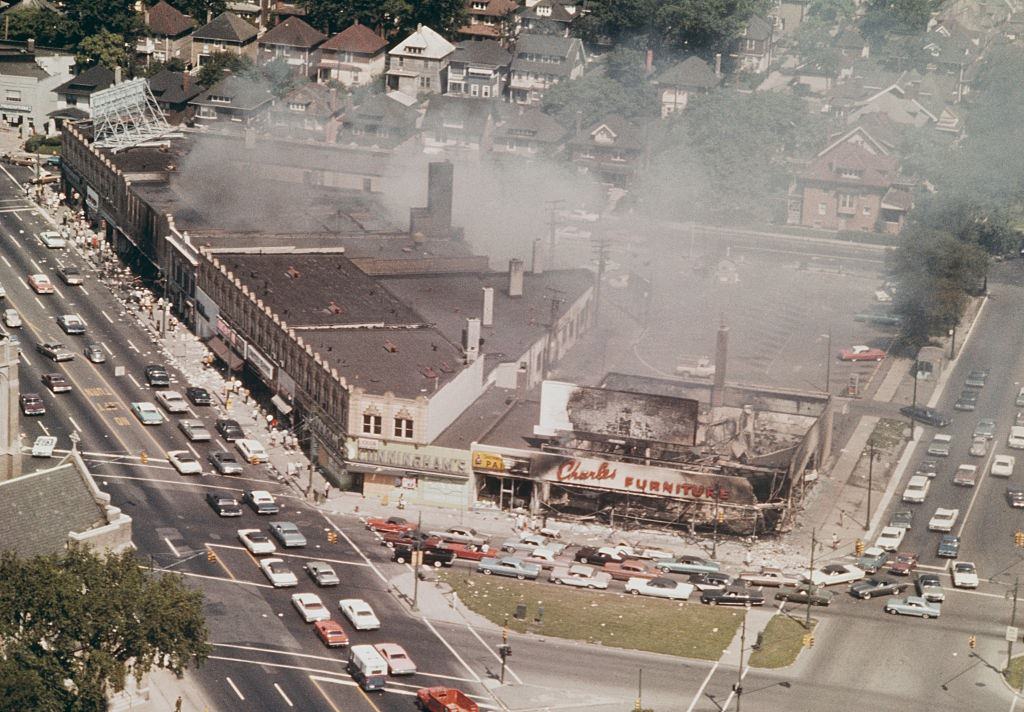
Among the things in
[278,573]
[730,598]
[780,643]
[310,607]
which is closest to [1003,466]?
[730,598]

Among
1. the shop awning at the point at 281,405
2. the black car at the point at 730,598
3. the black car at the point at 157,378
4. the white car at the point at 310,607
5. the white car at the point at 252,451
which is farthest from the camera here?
the black car at the point at 157,378

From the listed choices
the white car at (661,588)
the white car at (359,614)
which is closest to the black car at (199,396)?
the white car at (359,614)

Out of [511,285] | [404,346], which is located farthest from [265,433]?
[511,285]

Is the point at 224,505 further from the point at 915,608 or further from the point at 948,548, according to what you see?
the point at 948,548

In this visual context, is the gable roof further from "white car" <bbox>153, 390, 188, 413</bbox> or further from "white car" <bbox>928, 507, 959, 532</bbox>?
"white car" <bbox>928, 507, 959, 532</bbox>

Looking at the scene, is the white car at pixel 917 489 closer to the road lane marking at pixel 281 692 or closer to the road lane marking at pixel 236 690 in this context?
the road lane marking at pixel 281 692
